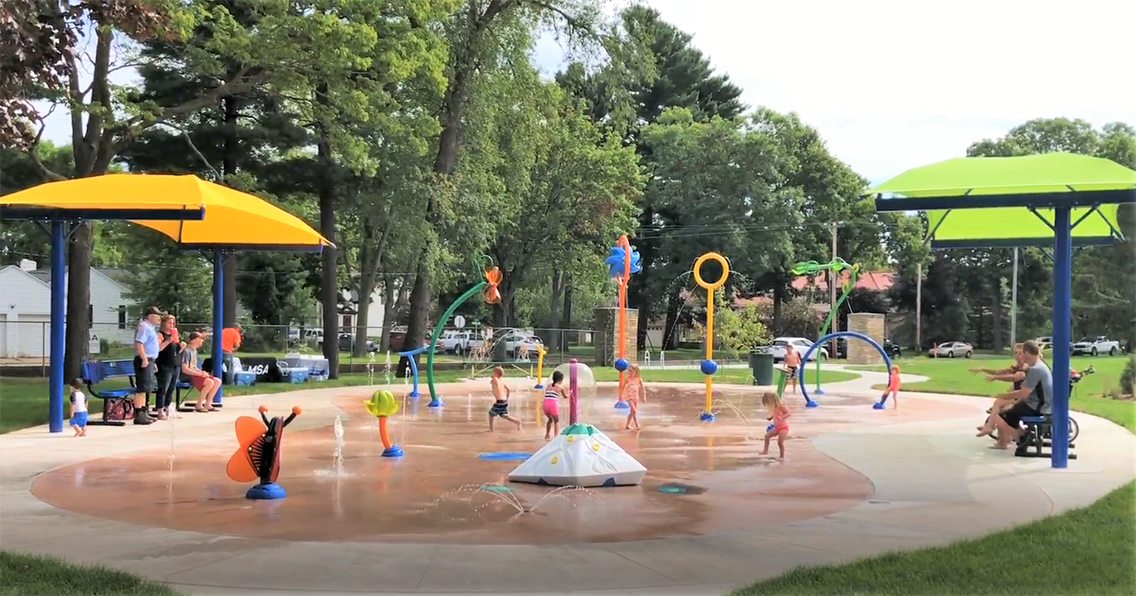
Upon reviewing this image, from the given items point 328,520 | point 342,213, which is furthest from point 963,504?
point 342,213

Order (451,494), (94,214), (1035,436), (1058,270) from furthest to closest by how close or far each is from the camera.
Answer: (94,214)
(1035,436)
(1058,270)
(451,494)

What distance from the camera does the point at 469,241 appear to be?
116 ft

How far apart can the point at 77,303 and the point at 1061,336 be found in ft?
62.3

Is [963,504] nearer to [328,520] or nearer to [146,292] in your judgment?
[328,520]

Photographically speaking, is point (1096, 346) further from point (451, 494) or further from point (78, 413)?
point (78, 413)

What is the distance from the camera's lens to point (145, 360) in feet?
47.1

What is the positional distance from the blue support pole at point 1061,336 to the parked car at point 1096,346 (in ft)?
187

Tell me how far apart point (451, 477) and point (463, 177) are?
900 inches

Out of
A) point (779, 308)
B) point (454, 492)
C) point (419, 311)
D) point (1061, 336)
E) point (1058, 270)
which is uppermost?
point (1058, 270)

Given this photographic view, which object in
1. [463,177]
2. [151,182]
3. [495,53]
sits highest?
[495,53]

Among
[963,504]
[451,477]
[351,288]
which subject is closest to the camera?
[963,504]

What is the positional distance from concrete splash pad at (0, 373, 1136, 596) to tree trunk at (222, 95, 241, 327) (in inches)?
459

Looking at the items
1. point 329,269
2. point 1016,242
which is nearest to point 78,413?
point 1016,242

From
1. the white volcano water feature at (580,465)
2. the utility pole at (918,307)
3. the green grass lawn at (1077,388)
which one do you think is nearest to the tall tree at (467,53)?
the green grass lawn at (1077,388)
